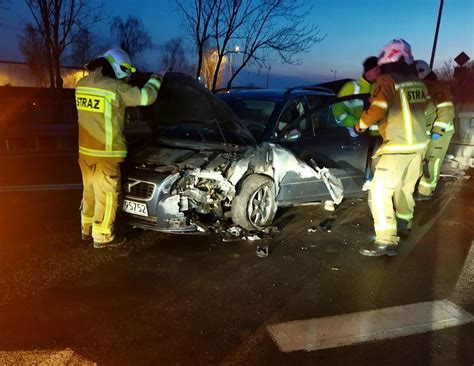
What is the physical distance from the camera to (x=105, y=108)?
404 centimetres

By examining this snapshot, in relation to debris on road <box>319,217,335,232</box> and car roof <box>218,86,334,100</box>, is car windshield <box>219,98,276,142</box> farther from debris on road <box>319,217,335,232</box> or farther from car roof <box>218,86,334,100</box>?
debris on road <box>319,217,335,232</box>

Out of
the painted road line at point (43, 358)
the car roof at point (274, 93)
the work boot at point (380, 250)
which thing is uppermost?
the car roof at point (274, 93)

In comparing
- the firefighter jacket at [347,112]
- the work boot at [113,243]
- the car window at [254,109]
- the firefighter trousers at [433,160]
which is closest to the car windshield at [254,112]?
the car window at [254,109]

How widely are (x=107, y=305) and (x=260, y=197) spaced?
2.11 metres

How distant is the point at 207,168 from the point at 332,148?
1913 mm

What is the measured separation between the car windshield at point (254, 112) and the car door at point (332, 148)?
35cm

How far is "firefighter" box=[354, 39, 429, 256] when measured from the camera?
166 inches

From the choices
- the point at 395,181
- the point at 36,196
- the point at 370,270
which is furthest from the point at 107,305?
the point at 36,196

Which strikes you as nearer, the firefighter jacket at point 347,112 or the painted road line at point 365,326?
the painted road line at point 365,326

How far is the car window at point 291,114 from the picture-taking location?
5.09 m

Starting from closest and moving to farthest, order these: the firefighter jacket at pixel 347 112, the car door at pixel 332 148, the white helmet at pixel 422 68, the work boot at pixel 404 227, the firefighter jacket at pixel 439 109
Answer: the work boot at pixel 404 227 < the car door at pixel 332 148 < the firefighter jacket at pixel 347 112 < the firefighter jacket at pixel 439 109 < the white helmet at pixel 422 68

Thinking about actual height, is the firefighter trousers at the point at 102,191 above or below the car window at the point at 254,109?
below

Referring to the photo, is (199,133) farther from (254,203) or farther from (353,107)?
(353,107)

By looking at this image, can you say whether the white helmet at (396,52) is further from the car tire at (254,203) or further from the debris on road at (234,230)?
the debris on road at (234,230)
